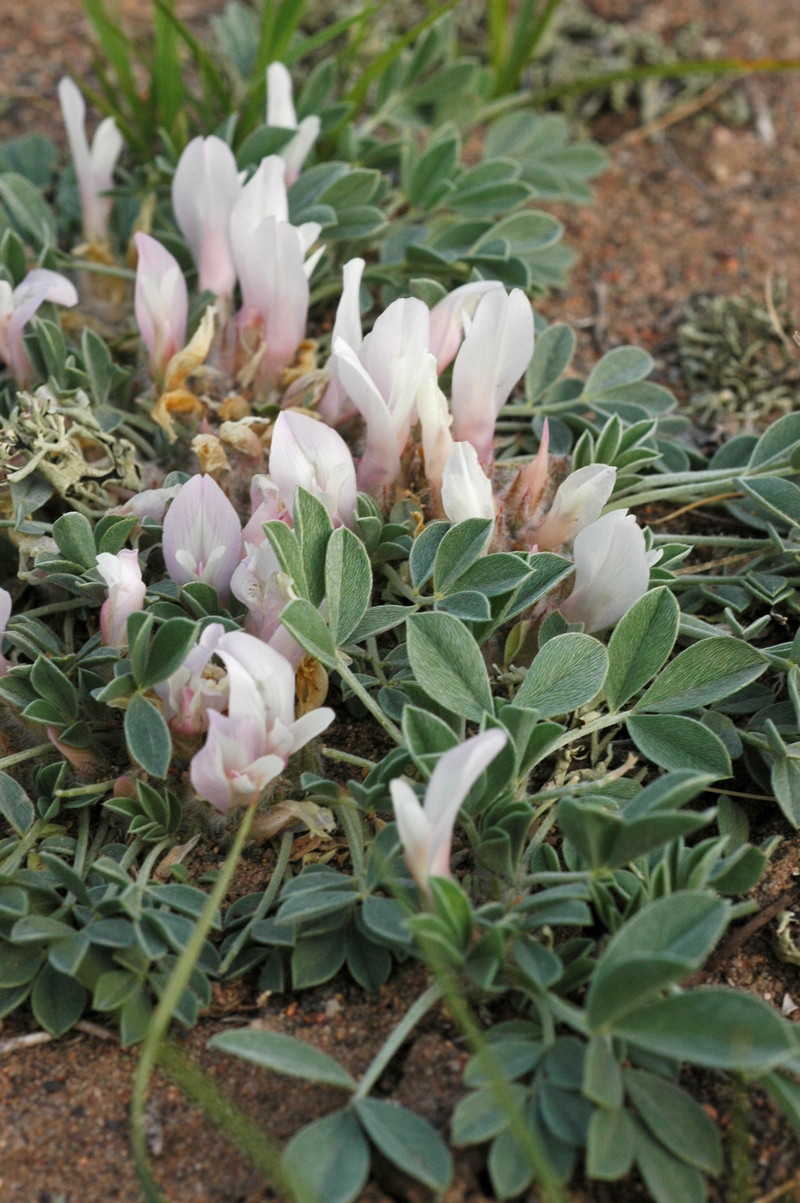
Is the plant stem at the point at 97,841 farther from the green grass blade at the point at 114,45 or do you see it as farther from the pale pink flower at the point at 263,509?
the green grass blade at the point at 114,45

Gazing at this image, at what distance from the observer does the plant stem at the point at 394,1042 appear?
3.78 ft

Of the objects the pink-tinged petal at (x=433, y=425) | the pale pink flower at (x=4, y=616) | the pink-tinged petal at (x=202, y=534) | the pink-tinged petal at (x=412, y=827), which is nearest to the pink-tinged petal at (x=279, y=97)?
the pink-tinged petal at (x=433, y=425)

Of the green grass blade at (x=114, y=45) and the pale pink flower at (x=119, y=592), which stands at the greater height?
the green grass blade at (x=114, y=45)

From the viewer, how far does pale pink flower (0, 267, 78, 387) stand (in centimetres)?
171

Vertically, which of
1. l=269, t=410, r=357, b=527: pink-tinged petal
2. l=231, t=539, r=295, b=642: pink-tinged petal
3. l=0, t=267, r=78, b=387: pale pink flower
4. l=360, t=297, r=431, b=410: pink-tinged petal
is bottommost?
l=231, t=539, r=295, b=642: pink-tinged petal

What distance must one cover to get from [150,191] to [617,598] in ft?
4.25

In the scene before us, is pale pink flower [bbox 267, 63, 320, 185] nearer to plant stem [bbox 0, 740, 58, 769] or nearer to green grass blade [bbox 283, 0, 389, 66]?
green grass blade [bbox 283, 0, 389, 66]

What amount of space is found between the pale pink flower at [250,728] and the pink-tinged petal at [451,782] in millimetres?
206

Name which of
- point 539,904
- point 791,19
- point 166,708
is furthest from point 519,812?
point 791,19

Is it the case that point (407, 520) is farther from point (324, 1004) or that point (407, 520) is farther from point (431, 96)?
point (431, 96)

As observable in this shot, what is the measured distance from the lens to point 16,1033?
136cm

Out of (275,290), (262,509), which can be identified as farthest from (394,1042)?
(275,290)

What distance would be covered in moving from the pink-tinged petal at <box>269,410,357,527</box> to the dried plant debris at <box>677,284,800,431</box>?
3.02 ft

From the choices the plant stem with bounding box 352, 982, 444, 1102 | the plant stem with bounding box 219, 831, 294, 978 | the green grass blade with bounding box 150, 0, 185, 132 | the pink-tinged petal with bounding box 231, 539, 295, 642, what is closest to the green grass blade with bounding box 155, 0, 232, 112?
the green grass blade with bounding box 150, 0, 185, 132
